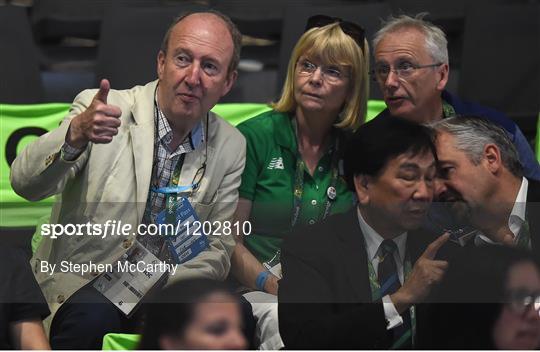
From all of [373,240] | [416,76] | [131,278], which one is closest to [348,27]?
[416,76]

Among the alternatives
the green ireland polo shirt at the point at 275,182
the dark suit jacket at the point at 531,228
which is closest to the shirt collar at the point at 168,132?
the green ireland polo shirt at the point at 275,182

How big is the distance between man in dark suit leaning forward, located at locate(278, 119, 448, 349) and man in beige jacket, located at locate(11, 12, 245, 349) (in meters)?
0.23

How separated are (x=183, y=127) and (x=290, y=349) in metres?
0.71

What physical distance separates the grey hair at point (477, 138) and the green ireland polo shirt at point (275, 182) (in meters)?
0.32

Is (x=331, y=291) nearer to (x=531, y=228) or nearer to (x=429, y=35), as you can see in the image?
(x=531, y=228)

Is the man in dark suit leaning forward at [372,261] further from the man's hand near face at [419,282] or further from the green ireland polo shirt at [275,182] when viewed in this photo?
the green ireland polo shirt at [275,182]

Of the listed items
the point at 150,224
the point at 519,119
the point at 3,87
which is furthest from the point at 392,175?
the point at 3,87

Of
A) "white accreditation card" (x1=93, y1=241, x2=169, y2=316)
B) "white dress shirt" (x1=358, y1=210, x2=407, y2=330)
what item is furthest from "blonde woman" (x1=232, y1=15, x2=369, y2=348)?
"white accreditation card" (x1=93, y1=241, x2=169, y2=316)

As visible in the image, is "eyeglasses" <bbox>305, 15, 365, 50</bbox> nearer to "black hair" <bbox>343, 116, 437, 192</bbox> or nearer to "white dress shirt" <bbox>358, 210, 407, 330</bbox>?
"black hair" <bbox>343, 116, 437, 192</bbox>

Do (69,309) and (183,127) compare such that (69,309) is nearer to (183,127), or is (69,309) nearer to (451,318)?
(183,127)

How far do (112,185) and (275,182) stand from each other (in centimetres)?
52

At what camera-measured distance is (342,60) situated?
3.22 m

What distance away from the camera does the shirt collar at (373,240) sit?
2.71 meters

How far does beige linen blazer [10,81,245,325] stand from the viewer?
276cm
